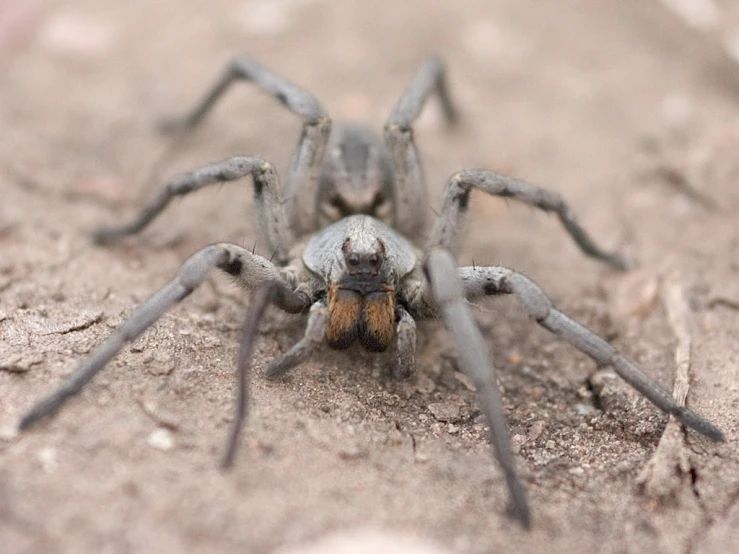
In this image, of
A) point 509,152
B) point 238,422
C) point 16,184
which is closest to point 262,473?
point 238,422

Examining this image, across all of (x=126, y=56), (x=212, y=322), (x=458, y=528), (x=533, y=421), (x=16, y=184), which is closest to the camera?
(x=458, y=528)

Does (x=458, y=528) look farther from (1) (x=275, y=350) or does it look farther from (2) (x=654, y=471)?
(1) (x=275, y=350)

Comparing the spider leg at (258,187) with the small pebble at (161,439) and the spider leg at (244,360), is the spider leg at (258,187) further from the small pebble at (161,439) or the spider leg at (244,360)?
the small pebble at (161,439)

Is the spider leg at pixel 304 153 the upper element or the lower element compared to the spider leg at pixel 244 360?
upper

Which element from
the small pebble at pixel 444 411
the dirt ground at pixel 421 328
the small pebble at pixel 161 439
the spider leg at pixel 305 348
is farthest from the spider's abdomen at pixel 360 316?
the small pebble at pixel 161 439

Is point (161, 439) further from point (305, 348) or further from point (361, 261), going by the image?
point (361, 261)

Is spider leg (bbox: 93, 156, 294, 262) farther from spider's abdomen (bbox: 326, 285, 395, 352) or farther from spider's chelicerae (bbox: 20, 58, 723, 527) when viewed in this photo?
spider's abdomen (bbox: 326, 285, 395, 352)

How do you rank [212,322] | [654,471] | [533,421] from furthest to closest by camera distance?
[212,322] → [533,421] → [654,471]
